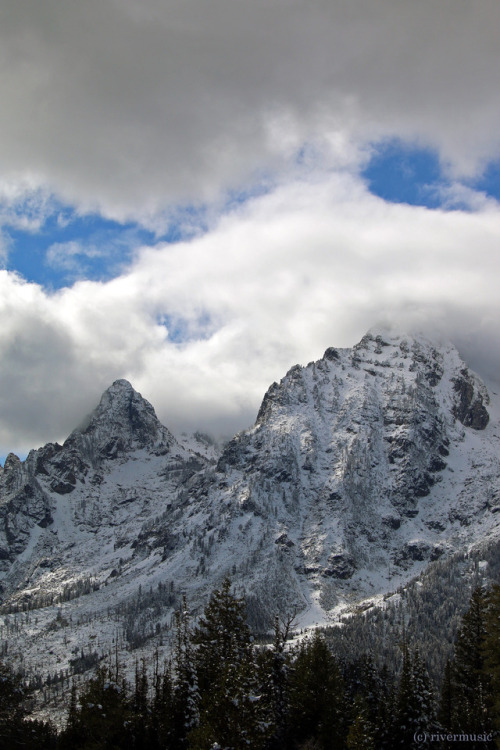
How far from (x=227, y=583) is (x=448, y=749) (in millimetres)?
28464

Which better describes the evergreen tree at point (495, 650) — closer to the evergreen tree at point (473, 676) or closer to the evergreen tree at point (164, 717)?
the evergreen tree at point (473, 676)

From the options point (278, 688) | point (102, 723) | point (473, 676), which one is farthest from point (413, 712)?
point (102, 723)

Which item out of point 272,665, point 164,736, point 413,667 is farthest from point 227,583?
point 413,667

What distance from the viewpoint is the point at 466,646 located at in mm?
81062

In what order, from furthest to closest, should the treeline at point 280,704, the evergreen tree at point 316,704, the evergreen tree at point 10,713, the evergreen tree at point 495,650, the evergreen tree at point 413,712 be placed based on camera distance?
the evergreen tree at point 413,712 < the evergreen tree at point 316,704 < the treeline at point 280,704 < the evergreen tree at point 10,713 < the evergreen tree at point 495,650

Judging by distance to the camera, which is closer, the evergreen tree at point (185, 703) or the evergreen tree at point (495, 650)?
the evergreen tree at point (495, 650)

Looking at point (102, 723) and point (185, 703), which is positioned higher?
point (185, 703)

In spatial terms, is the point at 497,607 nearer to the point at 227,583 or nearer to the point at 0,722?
the point at 227,583

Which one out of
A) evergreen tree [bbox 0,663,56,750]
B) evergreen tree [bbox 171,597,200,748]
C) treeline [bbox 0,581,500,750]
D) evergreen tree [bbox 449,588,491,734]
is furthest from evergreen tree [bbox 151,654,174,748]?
evergreen tree [bbox 449,588,491,734]

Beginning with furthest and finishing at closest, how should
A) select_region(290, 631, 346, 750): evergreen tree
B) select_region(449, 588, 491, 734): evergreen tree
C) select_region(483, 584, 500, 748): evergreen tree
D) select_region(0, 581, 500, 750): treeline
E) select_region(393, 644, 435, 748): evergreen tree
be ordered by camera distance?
select_region(393, 644, 435, 748): evergreen tree, select_region(290, 631, 346, 750): evergreen tree, select_region(449, 588, 491, 734): evergreen tree, select_region(0, 581, 500, 750): treeline, select_region(483, 584, 500, 748): evergreen tree

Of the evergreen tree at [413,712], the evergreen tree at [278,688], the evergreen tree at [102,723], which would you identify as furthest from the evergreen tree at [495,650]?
the evergreen tree at [102,723]

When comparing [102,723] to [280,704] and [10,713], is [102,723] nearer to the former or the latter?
[10,713]

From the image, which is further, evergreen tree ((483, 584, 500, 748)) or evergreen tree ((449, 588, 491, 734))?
evergreen tree ((449, 588, 491, 734))

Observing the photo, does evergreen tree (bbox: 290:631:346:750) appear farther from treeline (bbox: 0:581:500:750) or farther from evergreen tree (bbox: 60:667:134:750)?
evergreen tree (bbox: 60:667:134:750)
